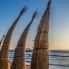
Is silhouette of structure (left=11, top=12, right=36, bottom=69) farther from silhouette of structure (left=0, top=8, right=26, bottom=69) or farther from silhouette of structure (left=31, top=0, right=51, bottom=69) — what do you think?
silhouette of structure (left=31, top=0, right=51, bottom=69)

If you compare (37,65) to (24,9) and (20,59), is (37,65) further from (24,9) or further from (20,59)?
(24,9)

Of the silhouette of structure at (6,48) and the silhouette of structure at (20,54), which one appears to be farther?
the silhouette of structure at (6,48)

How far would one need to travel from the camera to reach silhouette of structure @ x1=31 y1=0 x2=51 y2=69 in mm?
14281

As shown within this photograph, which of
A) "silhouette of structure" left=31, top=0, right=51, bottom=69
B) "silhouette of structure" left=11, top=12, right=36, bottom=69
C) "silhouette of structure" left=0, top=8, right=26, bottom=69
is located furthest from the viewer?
"silhouette of structure" left=0, top=8, right=26, bottom=69

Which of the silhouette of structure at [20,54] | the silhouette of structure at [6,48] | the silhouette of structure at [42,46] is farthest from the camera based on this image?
the silhouette of structure at [6,48]

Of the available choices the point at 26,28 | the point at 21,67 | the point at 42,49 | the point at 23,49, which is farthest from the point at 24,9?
the point at 42,49

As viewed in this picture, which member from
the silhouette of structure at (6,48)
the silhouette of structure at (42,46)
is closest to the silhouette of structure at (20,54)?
the silhouette of structure at (6,48)

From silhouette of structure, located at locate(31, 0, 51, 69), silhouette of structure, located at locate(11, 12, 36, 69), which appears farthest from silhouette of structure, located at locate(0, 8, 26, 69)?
silhouette of structure, located at locate(31, 0, 51, 69)

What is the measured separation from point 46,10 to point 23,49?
3.78 metres

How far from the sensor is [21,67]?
56.7ft

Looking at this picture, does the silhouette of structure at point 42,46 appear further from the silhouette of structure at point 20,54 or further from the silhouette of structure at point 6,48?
the silhouette of structure at point 6,48

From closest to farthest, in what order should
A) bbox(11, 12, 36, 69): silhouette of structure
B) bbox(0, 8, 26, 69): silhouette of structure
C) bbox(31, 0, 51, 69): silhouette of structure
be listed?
bbox(31, 0, 51, 69): silhouette of structure → bbox(11, 12, 36, 69): silhouette of structure → bbox(0, 8, 26, 69): silhouette of structure

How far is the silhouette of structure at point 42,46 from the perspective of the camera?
46.9 ft

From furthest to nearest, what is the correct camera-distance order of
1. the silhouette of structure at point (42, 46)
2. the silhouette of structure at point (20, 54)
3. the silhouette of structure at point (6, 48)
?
the silhouette of structure at point (6, 48), the silhouette of structure at point (20, 54), the silhouette of structure at point (42, 46)
